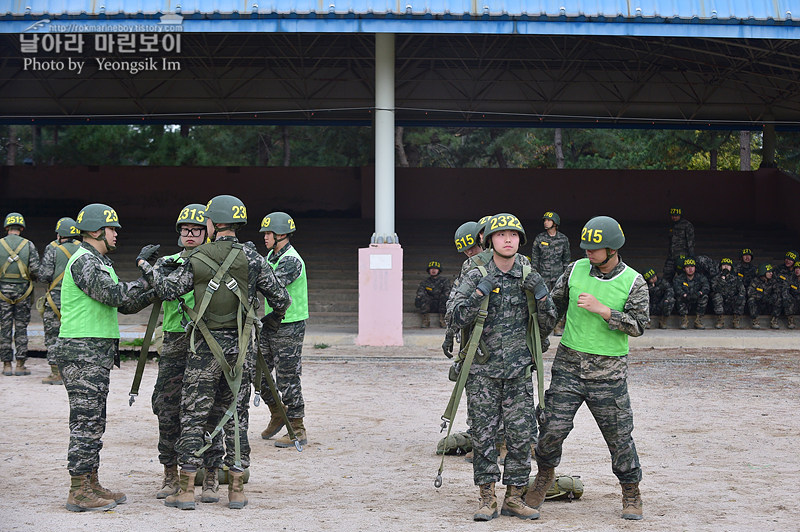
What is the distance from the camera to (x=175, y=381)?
691cm

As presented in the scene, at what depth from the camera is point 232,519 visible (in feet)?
20.7

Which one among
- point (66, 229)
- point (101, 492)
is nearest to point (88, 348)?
point (101, 492)

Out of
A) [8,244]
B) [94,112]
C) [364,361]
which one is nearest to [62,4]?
[8,244]

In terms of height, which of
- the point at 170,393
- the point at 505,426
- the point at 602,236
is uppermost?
the point at 602,236

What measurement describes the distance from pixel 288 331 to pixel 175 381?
1.87m

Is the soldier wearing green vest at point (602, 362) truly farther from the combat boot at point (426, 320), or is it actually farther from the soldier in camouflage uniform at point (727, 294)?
the soldier in camouflage uniform at point (727, 294)

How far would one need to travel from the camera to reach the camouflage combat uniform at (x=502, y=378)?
20.8 feet

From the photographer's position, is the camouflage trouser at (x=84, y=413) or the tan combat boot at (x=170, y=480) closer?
the camouflage trouser at (x=84, y=413)

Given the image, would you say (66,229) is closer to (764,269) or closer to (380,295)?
(380,295)

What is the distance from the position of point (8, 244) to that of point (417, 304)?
7616 mm

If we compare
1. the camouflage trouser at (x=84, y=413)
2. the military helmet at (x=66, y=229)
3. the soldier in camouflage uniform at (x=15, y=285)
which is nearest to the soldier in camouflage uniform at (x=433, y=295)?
the soldier in camouflage uniform at (x=15, y=285)

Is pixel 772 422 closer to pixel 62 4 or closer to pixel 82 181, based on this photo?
pixel 62 4

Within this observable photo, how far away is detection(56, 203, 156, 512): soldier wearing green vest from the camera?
650cm

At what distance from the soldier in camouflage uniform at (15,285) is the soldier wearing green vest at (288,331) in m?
5.08
